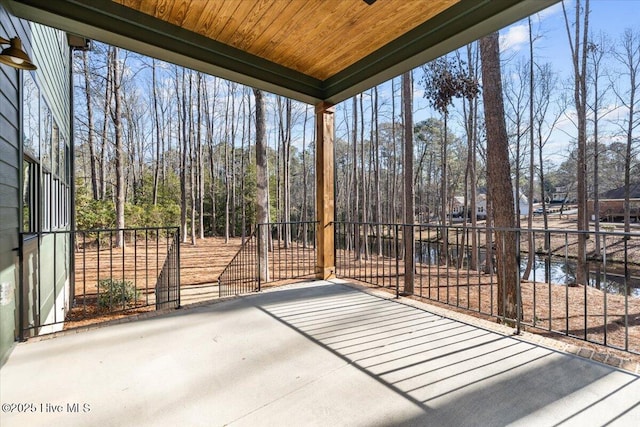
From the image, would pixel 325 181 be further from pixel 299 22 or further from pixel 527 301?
pixel 527 301

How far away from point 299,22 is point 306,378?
272 cm

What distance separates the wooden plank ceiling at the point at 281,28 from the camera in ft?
7.50

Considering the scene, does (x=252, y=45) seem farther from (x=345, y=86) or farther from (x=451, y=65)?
(x=451, y=65)

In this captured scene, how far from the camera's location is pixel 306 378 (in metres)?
1.76

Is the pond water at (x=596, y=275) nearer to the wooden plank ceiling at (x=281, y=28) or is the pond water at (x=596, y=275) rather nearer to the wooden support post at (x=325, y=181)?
the wooden support post at (x=325, y=181)

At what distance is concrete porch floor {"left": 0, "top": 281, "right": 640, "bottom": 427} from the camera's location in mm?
1438

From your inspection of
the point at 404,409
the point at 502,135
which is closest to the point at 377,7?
the point at 404,409

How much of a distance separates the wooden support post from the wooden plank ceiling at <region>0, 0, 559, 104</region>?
74cm

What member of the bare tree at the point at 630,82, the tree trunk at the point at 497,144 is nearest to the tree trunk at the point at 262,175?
Answer: the tree trunk at the point at 497,144

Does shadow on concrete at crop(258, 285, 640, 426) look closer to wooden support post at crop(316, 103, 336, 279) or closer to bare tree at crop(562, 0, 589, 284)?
wooden support post at crop(316, 103, 336, 279)

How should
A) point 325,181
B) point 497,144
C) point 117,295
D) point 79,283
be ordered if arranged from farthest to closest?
1. point 79,283
2. point 117,295
3. point 497,144
4. point 325,181

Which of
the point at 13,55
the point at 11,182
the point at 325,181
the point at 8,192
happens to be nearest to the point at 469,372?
the point at 325,181

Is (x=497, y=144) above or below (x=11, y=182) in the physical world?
above

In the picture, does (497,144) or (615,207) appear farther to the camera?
(615,207)
